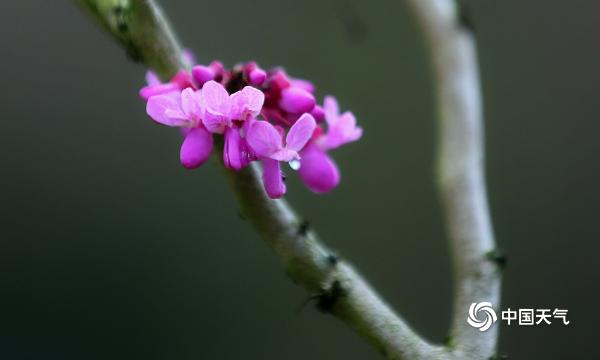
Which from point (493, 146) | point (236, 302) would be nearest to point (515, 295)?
point (493, 146)

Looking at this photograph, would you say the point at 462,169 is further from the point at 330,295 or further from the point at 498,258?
the point at 330,295

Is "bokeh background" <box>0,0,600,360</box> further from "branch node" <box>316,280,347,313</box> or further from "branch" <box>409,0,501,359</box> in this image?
"branch node" <box>316,280,347,313</box>

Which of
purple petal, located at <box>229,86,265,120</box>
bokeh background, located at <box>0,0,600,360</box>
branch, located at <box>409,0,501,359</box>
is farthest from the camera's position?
bokeh background, located at <box>0,0,600,360</box>

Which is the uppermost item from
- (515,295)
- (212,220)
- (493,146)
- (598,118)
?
(598,118)

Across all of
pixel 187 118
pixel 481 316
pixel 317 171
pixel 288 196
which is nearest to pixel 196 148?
pixel 187 118

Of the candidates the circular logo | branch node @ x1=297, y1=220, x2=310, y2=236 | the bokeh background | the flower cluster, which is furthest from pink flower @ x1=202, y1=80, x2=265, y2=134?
the bokeh background

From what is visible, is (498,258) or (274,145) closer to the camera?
(274,145)

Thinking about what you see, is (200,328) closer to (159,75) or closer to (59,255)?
(59,255)
